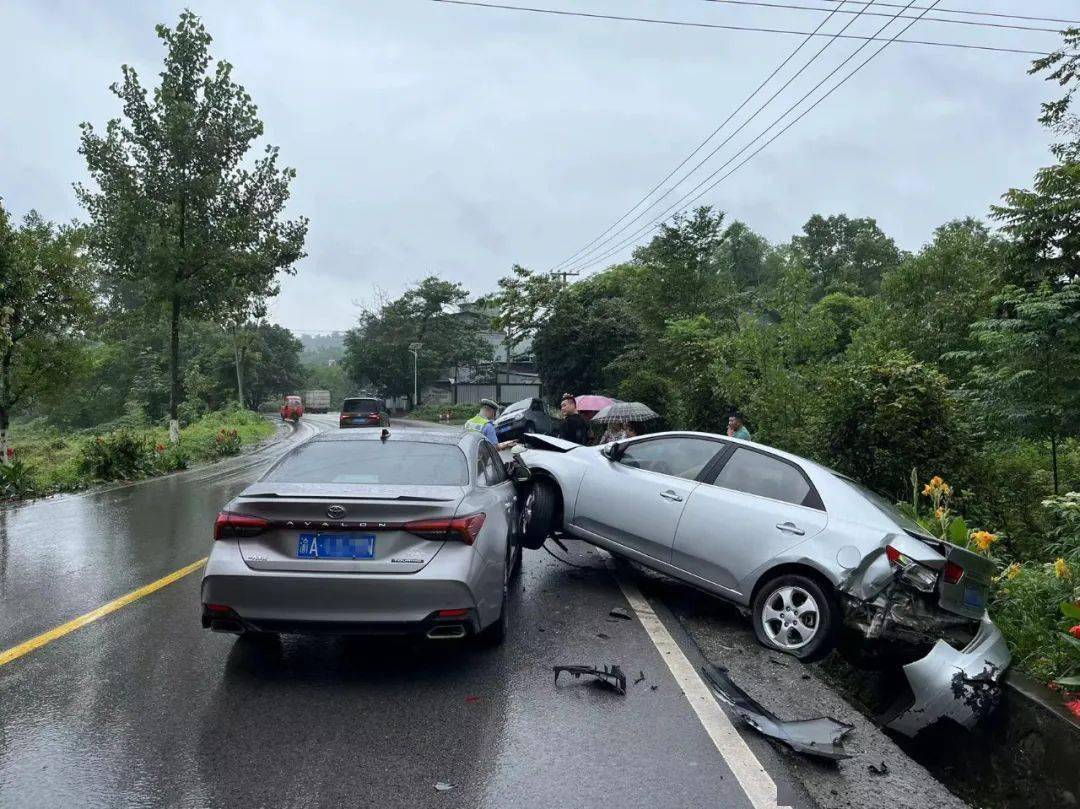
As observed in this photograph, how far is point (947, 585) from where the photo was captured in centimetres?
472

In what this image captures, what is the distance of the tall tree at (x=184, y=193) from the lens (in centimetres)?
2056

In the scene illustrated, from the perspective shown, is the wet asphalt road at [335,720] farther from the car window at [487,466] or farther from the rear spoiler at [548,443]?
the rear spoiler at [548,443]

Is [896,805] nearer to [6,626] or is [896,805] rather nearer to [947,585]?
[947,585]

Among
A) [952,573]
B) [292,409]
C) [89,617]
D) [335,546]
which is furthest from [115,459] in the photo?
[292,409]

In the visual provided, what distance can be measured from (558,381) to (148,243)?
663 inches

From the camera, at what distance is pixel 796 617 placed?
17.1ft

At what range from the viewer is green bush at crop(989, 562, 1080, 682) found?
417cm

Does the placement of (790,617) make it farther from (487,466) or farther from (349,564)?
(349,564)

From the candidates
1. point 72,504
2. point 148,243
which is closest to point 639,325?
point 148,243

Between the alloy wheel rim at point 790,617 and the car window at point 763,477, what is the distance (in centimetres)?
70

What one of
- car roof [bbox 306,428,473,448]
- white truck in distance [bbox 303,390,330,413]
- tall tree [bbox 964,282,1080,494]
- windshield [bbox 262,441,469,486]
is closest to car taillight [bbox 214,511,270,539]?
windshield [bbox 262,441,469,486]

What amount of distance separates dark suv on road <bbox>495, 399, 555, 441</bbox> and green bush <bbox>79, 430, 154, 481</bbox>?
27.8 feet

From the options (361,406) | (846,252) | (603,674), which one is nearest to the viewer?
(603,674)

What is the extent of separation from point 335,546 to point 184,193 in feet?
65.2
